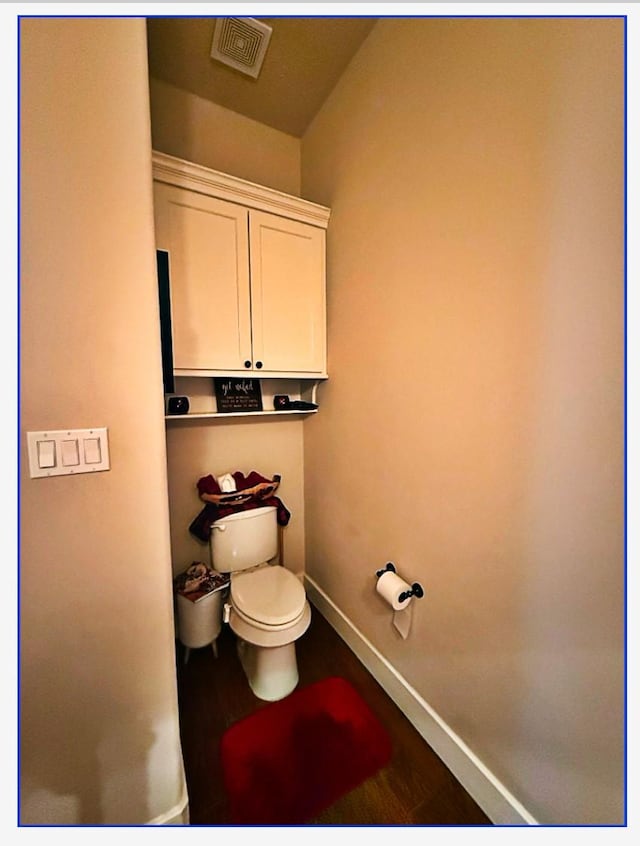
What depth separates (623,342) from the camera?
0.64 meters

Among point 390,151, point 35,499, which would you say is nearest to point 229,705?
point 35,499

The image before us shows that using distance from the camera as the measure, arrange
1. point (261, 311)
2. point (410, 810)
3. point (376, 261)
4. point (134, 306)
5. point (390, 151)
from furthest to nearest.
→ point (261, 311), point (376, 261), point (390, 151), point (410, 810), point (134, 306)

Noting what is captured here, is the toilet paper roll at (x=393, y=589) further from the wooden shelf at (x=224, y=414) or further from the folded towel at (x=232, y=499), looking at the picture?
the wooden shelf at (x=224, y=414)

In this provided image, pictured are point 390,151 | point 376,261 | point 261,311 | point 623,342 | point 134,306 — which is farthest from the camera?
point 261,311

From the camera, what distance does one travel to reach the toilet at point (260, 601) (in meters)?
1.29

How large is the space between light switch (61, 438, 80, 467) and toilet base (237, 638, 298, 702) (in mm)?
1154

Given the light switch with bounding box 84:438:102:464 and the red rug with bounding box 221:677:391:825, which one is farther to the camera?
the red rug with bounding box 221:677:391:825

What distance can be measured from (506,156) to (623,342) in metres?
0.62

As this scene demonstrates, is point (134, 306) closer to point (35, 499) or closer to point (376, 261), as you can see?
point (35, 499)

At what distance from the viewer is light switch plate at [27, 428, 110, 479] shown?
2.29 feet

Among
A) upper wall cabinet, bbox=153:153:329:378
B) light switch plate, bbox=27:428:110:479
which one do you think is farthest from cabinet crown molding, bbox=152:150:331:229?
light switch plate, bbox=27:428:110:479

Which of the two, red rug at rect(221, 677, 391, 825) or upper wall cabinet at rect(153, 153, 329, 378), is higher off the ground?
upper wall cabinet at rect(153, 153, 329, 378)

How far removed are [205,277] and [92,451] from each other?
963 mm

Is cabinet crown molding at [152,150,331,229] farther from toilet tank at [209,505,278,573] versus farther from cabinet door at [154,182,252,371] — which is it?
toilet tank at [209,505,278,573]
